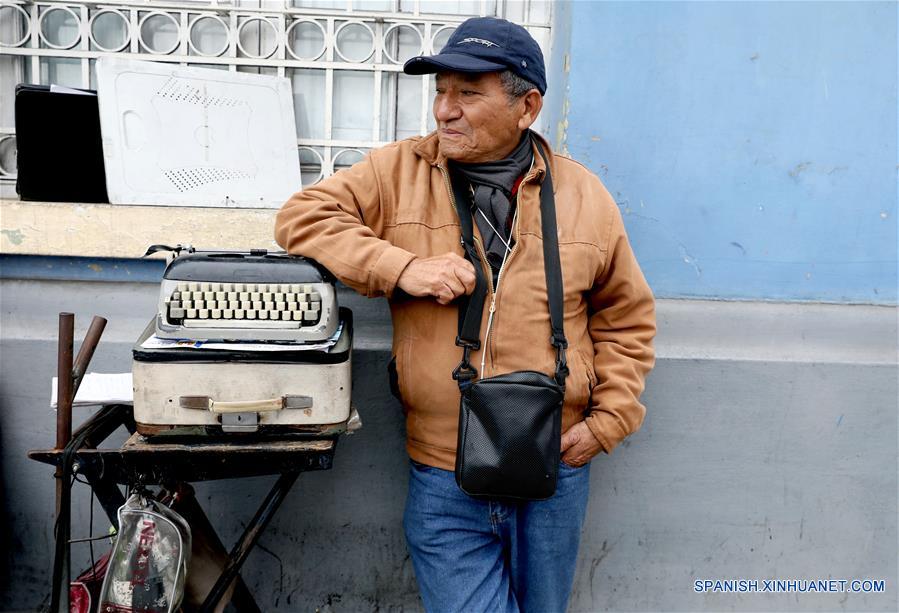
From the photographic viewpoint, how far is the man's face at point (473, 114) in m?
1.96

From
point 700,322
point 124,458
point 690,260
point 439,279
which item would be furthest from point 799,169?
point 124,458

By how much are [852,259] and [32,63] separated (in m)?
3.16

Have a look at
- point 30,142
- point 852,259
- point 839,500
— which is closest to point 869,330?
point 852,259

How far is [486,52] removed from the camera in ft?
6.27

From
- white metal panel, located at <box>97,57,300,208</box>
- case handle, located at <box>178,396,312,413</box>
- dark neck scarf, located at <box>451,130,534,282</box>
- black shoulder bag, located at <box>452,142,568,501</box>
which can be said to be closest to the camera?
case handle, located at <box>178,396,312,413</box>

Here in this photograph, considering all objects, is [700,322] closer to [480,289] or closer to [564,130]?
[564,130]

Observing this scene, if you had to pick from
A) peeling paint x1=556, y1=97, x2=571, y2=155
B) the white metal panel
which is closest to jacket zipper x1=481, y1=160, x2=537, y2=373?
peeling paint x1=556, y1=97, x2=571, y2=155

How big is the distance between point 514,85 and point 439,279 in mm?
556

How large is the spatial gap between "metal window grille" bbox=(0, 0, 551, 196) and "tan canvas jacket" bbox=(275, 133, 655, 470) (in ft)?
3.33

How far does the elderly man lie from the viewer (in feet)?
6.36

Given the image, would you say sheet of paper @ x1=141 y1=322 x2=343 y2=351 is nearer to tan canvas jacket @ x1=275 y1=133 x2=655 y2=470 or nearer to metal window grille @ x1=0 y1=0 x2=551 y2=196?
tan canvas jacket @ x1=275 y1=133 x2=655 y2=470

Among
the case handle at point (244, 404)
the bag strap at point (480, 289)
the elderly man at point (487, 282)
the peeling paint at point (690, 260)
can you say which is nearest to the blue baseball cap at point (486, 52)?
the elderly man at point (487, 282)

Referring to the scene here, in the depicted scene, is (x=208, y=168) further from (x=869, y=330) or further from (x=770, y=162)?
(x=869, y=330)

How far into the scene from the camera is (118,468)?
1.85 m
